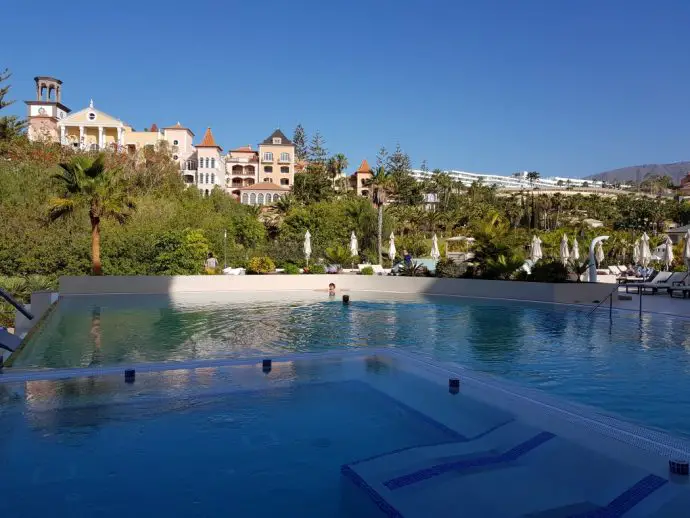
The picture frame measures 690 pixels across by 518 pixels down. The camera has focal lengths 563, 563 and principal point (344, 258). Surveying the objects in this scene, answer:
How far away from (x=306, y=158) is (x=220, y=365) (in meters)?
74.5

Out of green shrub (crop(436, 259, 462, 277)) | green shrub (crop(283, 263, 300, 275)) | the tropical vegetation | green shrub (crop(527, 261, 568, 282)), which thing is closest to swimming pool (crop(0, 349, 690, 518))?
green shrub (crop(527, 261, 568, 282))

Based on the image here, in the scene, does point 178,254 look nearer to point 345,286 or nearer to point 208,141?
point 345,286

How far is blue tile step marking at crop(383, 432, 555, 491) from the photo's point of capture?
4359 mm

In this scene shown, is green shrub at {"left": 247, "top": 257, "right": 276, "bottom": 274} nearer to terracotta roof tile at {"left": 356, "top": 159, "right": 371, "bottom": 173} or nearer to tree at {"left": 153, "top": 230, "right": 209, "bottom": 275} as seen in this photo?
tree at {"left": 153, "top": 230, "right": 209, "bottom": 275}

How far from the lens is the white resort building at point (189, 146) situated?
58.9 m

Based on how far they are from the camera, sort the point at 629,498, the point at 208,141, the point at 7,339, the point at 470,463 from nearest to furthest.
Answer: the point at 629,498, the point at 470,463, the point at 7,339, the point at 208,141

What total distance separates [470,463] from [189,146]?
2576 inches

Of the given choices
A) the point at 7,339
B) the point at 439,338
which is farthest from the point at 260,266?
the point at 7,339

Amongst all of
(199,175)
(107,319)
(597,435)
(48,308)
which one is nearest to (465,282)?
(107,319)

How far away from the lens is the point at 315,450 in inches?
207

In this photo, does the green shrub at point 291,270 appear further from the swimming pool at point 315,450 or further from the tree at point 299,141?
the tree at point 299,141

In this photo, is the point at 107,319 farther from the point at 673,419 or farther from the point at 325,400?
the point at 673,419

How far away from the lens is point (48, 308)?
14570 millimetres

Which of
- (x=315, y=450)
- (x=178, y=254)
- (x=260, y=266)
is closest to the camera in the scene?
(x=315, y=450)
